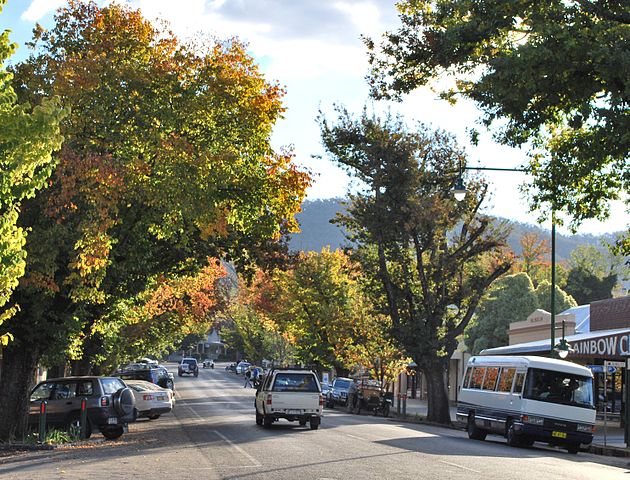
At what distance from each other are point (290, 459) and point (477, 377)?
14.0m

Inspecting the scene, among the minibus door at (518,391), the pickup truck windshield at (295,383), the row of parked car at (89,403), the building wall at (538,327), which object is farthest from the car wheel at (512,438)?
A: the building wall at (538,327)

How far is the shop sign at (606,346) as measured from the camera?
29491 mm

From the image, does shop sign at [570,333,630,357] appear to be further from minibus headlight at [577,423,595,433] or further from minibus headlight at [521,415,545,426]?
minibus headlight at [521,415,545,426]

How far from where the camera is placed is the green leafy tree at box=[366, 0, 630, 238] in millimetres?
15836

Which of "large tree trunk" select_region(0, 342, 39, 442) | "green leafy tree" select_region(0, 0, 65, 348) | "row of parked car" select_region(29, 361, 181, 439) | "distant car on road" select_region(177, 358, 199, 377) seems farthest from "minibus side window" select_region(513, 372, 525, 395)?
"distant car on road" select_region(177, 358, 199, 377)

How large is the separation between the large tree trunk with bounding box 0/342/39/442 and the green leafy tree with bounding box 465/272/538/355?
43.8 meters

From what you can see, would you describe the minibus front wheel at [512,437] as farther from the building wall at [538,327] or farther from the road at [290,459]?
the building wall at [538,327]

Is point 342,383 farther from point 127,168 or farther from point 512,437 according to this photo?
point 127,168

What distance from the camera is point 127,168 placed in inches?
855

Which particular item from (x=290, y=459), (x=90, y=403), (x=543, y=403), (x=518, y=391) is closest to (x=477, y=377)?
(x=518, y=391)

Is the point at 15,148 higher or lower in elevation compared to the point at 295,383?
higher

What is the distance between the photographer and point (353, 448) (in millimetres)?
21016

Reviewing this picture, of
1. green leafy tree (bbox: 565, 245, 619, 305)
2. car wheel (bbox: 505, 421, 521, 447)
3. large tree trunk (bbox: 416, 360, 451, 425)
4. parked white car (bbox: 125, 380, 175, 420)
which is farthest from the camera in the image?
green leafy tree (bbox: 565, 245, 619, 305)

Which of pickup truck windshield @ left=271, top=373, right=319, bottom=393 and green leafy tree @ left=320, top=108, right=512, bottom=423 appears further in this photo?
green leafy tree @ left=320, top=108, right=512, bottom=423
